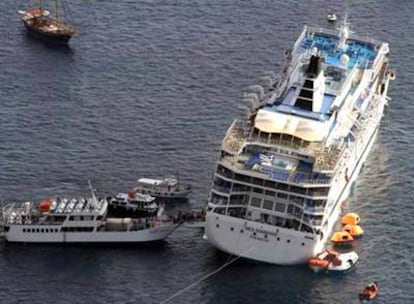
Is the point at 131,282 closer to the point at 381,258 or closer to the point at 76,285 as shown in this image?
the point at 76,285

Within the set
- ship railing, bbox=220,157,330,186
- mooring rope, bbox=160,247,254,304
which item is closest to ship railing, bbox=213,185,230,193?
ship railing, bbox=220,157,330,186

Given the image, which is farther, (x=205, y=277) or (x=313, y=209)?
(x=205, y=277)

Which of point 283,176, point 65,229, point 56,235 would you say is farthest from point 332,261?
point 56,235

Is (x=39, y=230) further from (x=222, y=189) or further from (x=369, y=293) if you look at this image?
(x=369, y=293)

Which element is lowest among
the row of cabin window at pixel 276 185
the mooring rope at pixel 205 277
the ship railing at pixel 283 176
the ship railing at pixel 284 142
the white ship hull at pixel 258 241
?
the mooring rope at pixel 205 277

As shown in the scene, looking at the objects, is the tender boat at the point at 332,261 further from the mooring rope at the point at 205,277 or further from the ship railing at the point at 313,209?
the mooring rope at the point at 205,277

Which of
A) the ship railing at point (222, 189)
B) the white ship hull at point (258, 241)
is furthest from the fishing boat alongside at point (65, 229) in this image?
the ship railing at point (222, 189)
